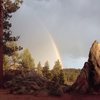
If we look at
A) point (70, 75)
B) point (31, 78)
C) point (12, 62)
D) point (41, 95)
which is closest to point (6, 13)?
point (12, 62)

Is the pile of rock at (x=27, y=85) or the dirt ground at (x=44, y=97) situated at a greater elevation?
the pile of rock at (x=27, y=85)

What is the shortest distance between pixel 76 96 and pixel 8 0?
95.1 feet

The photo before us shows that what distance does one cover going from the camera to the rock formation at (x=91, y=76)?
20891 millimetres

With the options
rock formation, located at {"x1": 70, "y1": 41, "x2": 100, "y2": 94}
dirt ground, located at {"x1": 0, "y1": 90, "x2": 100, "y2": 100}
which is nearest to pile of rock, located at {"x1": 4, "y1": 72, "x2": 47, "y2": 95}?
dirt ground, located at {"x1": 0, "y1": 90, "x2": 100, "y2": 100}

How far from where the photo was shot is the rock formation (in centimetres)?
2089

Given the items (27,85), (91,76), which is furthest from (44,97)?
(91,76)

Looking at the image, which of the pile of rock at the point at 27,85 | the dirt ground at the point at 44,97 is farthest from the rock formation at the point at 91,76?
the pile of rock at the point at 27,85

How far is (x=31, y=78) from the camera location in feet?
76.8

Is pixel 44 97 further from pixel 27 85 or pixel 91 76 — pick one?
pixel 91 76

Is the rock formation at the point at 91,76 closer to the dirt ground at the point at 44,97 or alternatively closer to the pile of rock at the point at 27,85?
the dirt ground at the point at 44,97

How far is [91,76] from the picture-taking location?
70.1 ft

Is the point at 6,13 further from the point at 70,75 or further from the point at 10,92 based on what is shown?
the point at 70,75

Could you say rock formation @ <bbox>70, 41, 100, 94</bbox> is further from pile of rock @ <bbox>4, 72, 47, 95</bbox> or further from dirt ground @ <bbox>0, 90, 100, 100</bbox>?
pile of rock @ <bbox>4, 72, 47, 95</bbox>

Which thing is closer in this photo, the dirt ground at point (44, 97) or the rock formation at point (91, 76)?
the dirt ground at point (44, 97)
